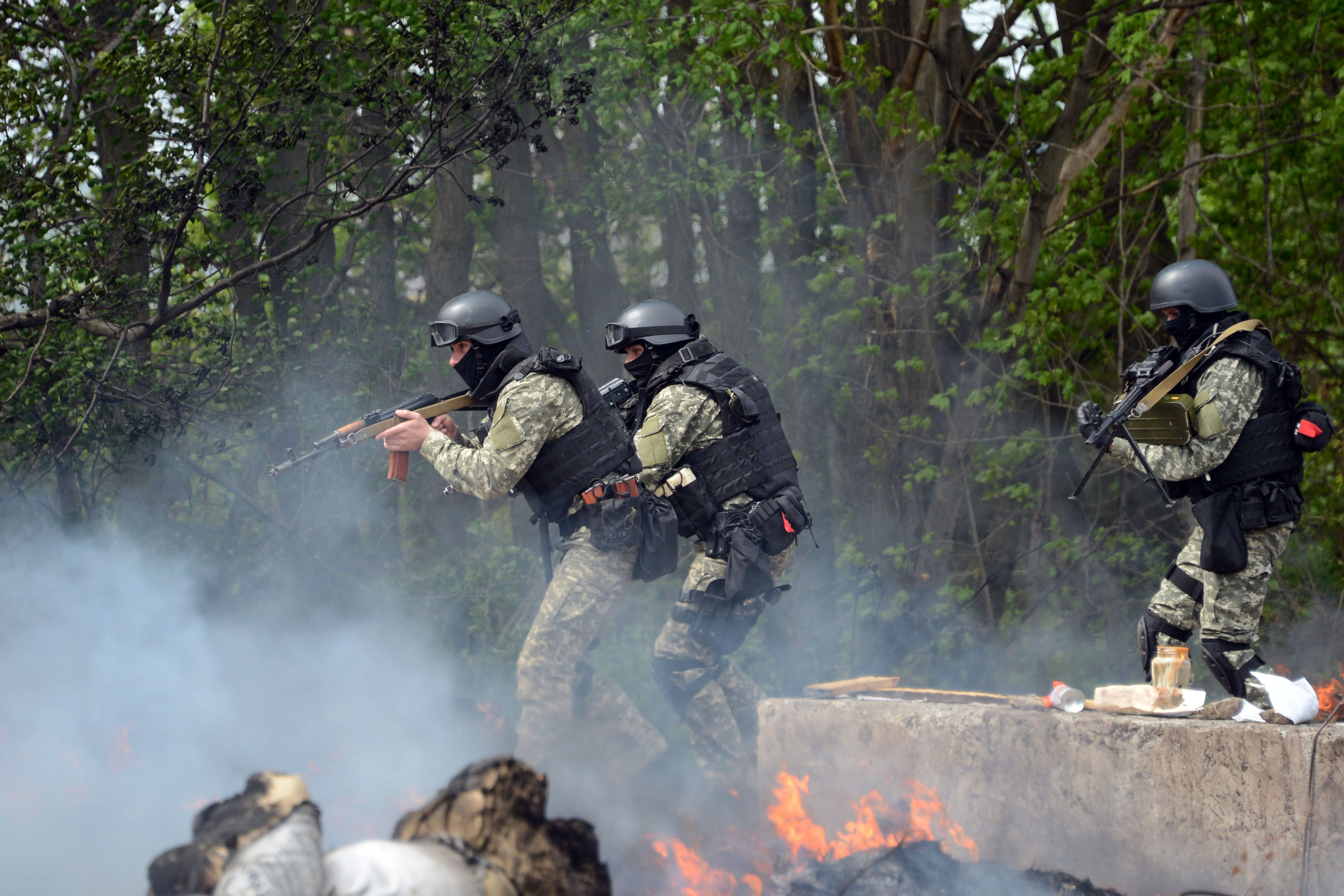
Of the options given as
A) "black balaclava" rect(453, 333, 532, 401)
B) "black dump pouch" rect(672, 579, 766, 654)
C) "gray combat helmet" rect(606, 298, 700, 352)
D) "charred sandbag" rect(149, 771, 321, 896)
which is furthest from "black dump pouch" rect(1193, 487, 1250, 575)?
"charred sandbag" rect(149, 771, 321, 896)

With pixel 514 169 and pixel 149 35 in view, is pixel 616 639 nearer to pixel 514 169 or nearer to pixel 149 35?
pixel 514 169

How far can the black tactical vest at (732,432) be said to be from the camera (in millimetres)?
4598

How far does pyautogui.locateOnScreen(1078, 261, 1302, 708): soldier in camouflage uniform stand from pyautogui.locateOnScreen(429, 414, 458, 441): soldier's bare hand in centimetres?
309

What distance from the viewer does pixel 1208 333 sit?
15.0 ft

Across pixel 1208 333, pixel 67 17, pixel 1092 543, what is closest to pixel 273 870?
pixel 1208 333

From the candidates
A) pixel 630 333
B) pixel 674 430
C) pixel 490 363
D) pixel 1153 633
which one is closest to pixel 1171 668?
pixel 1153 633

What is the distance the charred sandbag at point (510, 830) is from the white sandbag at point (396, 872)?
10 cm

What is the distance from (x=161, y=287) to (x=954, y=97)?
19.1 feet

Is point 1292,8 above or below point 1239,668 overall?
above

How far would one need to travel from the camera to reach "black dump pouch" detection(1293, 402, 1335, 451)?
4.35 metres

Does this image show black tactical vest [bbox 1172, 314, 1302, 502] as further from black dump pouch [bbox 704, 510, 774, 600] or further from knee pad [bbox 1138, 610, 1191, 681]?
black dump pouch [bbox 704, 510, 774, 600]

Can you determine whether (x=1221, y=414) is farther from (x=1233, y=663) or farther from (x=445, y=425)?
(x=445, y=425)

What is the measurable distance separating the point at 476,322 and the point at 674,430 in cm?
98

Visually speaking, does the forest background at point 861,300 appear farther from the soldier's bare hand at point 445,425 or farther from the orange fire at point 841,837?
the orange fire at point 841,837
